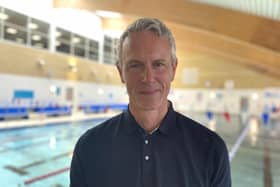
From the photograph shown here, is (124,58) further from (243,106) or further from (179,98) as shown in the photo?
(179,98)

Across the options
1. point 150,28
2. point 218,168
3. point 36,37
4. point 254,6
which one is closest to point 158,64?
point 150,28

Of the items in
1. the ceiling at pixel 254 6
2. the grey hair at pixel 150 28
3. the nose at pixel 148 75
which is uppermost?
the ceiling at pixel 254 6

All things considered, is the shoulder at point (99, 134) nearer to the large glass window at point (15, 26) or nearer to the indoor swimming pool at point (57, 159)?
A: the indoor swimming pool at point (57, 159)

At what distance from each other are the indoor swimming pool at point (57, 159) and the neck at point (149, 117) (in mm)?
4395

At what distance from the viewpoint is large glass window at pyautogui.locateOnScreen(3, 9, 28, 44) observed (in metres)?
13.8

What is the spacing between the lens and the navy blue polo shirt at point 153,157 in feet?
3.84

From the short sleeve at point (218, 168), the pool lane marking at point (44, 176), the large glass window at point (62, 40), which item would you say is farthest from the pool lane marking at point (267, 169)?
the large glass window at point (62, 40)

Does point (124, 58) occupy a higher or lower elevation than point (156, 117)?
higher

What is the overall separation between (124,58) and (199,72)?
90.2 feet

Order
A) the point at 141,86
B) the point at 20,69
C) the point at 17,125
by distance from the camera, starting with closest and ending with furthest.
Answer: the point at 141,86 → the point at 17,125 → the point at 20,69

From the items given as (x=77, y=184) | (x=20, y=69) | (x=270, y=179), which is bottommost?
(x=270, y=179)

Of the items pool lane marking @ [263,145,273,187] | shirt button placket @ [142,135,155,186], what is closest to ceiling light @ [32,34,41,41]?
pool lane marking @ [263,145,273,187]

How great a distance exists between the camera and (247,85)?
81.7ft

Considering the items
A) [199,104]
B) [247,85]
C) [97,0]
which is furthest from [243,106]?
[97,0]
